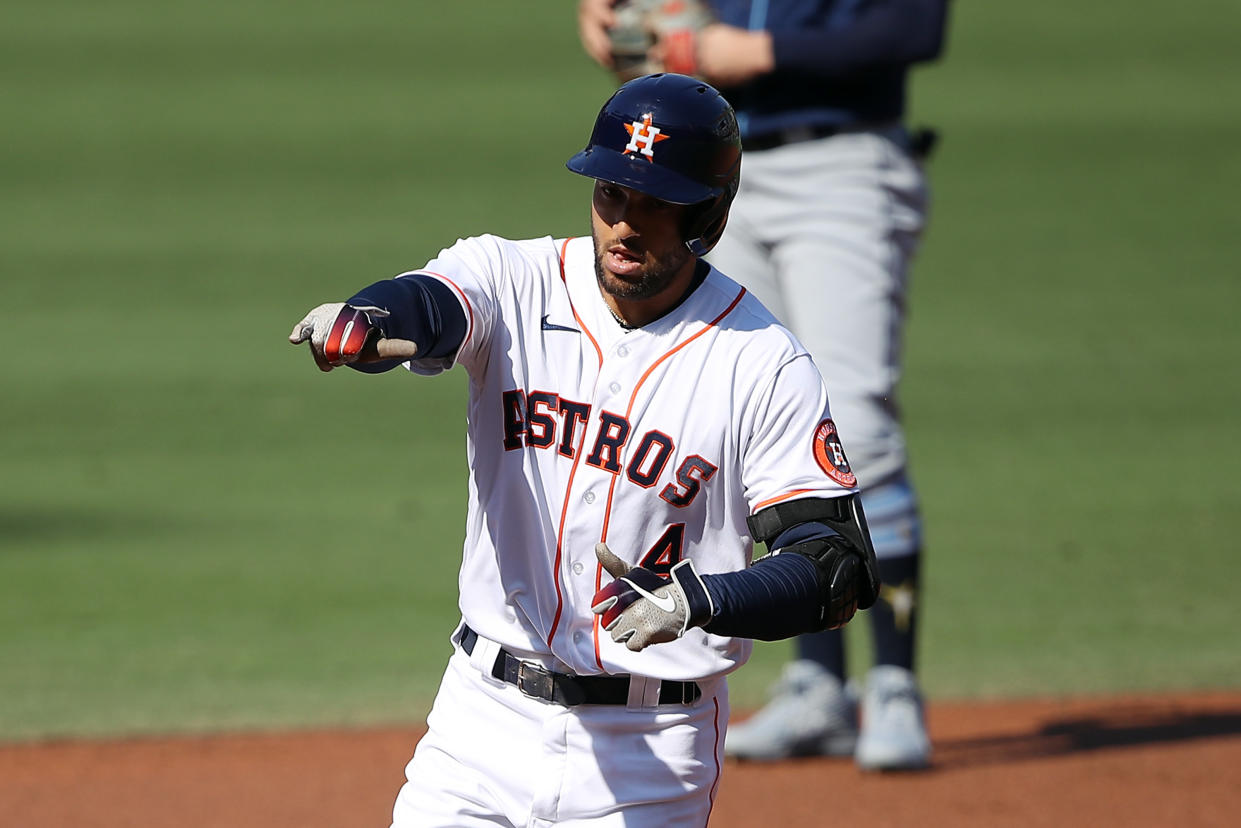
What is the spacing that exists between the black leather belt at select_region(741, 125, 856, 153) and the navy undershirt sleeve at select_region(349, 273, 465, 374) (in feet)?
Answer: 7.18

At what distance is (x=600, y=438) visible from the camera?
307 cm

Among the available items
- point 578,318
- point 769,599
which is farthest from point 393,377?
point 769,599

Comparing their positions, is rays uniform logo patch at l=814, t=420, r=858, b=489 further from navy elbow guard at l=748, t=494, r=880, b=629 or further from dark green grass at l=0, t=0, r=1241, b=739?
dark green grass at l=0, t=0, r=1241, b=739

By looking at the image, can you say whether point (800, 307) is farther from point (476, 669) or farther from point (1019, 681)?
point (476, 669)

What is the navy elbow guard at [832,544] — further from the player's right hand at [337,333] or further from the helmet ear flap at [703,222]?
the player's right hand at [337,333]

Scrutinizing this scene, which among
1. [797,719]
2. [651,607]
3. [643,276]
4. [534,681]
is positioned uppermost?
[643,276]

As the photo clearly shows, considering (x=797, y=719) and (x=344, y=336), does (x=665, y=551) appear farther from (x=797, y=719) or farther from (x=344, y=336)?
(x=797, y=719)

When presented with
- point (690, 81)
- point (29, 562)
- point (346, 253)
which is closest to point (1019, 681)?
point (690, 81)

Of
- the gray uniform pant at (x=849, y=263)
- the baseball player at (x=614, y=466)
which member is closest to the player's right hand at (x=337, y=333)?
the baseball player at (x=614, y=466)

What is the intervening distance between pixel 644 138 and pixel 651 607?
2.85 ft

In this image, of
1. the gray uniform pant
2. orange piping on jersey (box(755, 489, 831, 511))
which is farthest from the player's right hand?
the gray uniform pant

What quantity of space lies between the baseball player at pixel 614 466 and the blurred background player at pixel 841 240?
1646 millimetres

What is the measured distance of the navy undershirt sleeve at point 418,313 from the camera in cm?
275

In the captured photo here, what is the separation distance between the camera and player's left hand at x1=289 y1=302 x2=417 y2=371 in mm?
2627
